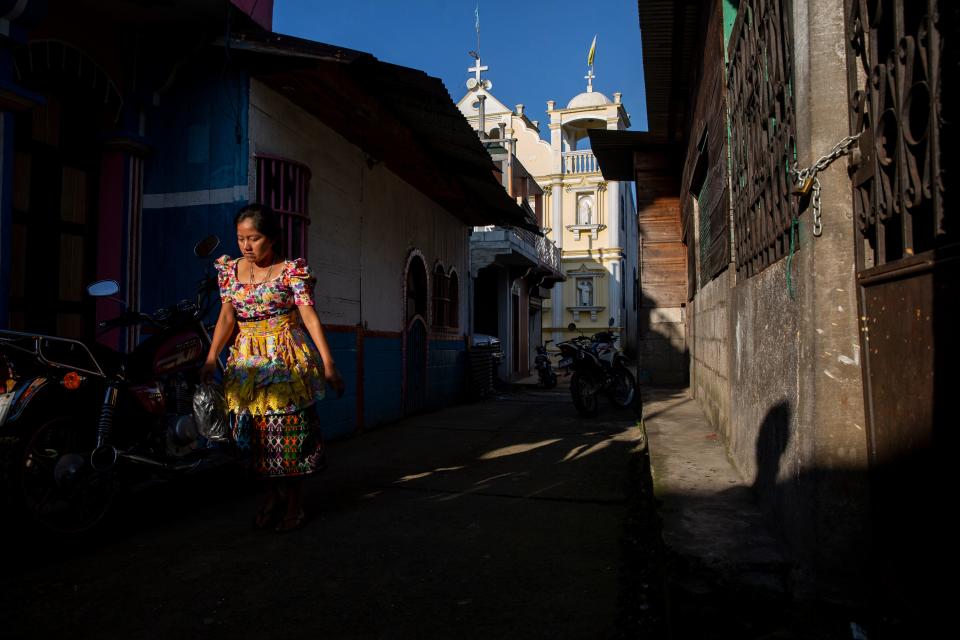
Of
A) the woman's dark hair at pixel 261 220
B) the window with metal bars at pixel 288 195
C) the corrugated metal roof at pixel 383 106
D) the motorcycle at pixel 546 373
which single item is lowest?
the motorcycle at pixel 546 373

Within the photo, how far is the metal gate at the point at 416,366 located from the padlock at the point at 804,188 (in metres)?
7.52

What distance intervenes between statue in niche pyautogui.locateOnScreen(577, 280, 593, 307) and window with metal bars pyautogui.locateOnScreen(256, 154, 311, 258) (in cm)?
2545

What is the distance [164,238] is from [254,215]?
2.78 meters

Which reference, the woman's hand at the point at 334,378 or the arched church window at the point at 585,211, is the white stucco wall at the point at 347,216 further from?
the arched church window at the point at 585,211

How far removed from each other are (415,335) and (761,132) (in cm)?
737

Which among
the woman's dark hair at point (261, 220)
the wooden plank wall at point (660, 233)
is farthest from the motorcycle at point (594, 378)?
the woman's dark hair at point (261, 220)

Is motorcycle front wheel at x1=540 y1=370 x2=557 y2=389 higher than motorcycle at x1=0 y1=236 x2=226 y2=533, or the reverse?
motorcycle at x1=0 y1=236 x2=226 y2=533

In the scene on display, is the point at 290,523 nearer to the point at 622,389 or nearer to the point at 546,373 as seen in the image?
the point at 622,389

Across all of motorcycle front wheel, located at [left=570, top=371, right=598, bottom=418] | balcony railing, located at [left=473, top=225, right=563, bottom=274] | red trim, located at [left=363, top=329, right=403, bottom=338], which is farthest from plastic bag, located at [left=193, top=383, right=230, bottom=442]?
balcony railing, located at [left=473, top=225, right=563, bottom=274]

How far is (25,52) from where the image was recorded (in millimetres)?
4711

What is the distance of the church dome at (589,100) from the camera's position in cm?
2966

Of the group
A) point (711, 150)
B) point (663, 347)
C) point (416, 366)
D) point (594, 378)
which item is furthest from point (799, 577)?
point (663, 347)

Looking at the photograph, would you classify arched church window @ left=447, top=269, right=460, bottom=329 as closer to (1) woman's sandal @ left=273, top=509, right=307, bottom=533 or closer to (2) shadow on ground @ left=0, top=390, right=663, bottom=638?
(2) shadow on ground @ left=0, top=390, right=663, bottom=638

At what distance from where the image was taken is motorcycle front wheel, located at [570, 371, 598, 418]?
9078 mm
